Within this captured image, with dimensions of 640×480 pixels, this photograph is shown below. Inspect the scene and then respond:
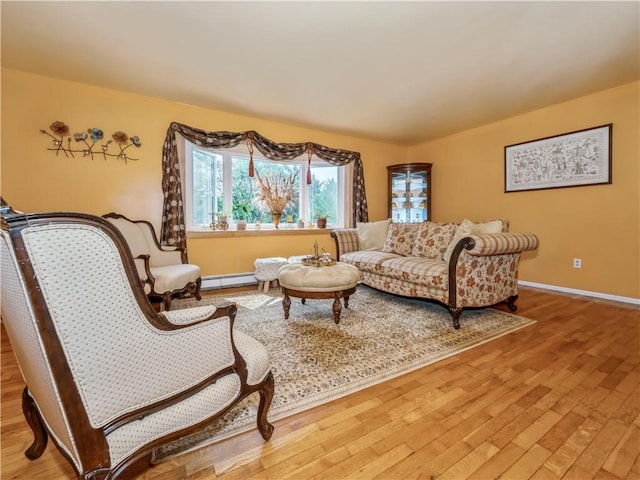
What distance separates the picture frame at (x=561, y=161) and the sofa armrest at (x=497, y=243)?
63.8 inches

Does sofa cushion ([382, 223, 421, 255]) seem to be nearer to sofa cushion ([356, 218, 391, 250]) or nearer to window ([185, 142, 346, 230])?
sofa cushion ([356, 218, 391, 250])

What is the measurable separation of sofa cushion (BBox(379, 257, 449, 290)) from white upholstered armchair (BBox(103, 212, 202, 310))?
2068 mm

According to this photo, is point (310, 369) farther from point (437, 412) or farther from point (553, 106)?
point (553, 106)

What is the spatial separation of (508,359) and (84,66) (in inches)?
172

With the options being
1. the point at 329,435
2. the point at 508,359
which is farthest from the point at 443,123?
the point at 329,435

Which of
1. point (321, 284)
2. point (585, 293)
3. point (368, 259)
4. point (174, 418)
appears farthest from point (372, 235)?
point (174, 418)

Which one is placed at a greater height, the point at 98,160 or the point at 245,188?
the point at 98,160

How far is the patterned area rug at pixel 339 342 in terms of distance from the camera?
1446 millimetres

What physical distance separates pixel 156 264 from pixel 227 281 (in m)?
1.02

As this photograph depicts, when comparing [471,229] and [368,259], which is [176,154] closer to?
[368,259]

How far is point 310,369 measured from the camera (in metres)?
1.77

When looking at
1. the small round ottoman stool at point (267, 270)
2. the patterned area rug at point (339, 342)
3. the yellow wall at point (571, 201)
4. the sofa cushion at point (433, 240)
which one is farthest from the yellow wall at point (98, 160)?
the yellow wall at point (571, 201)

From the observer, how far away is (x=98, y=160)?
10.4ft

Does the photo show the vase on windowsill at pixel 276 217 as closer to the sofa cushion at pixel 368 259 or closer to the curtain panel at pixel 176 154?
the curtain panel at pixel 176 154
